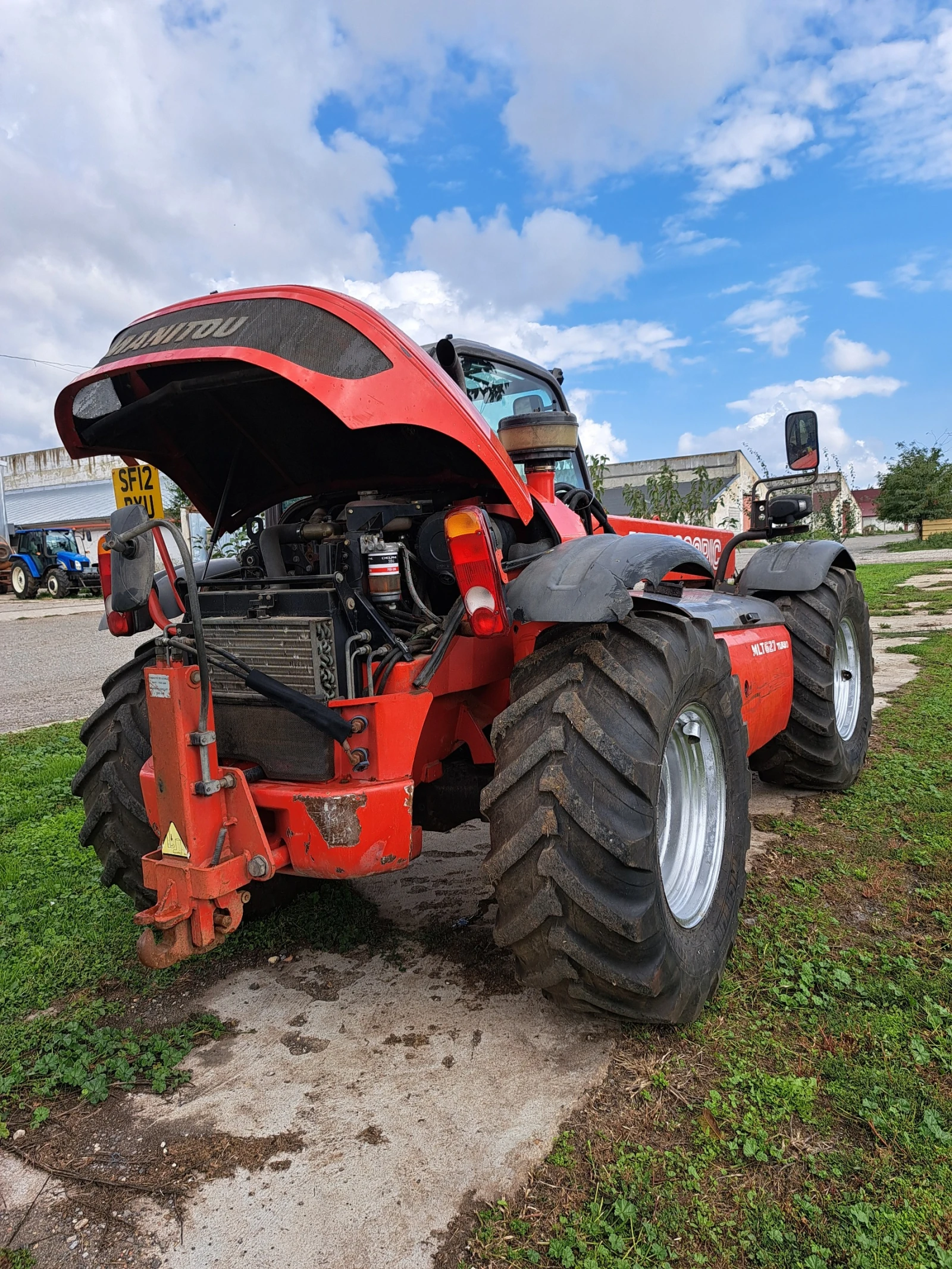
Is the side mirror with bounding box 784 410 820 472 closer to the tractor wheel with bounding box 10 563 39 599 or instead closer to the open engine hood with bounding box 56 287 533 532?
the open engine hood with bounding box 56 287 533 532

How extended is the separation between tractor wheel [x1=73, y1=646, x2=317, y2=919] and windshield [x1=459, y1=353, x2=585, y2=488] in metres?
1.73

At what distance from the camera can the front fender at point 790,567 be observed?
491 centimetres

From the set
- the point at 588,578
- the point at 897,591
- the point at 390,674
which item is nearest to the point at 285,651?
the point at 390,674

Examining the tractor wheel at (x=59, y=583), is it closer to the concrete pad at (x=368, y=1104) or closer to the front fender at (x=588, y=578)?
the concrete pad at (x=368, y=1104)

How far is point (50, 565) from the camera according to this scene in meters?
26.7

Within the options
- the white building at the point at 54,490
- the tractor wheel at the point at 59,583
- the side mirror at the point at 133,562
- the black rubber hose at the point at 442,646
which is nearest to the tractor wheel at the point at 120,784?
the side mirror at the point at 133,562

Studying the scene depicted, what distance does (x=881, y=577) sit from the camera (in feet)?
62.2

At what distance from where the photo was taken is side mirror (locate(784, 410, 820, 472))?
172 inches

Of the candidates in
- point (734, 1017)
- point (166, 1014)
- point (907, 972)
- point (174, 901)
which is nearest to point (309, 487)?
point (174, 901)

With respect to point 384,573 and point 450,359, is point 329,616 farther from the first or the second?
point 450,359

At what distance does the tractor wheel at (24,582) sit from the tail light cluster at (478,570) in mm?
27714

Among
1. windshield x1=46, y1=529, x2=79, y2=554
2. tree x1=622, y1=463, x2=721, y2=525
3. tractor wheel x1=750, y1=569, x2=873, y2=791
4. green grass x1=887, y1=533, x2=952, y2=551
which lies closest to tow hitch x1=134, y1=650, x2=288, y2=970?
tractor wheel x1=750, y1=569, x2=873, y2=791

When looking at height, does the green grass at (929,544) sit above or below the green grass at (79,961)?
above

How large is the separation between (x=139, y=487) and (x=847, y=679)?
17.0 ft
